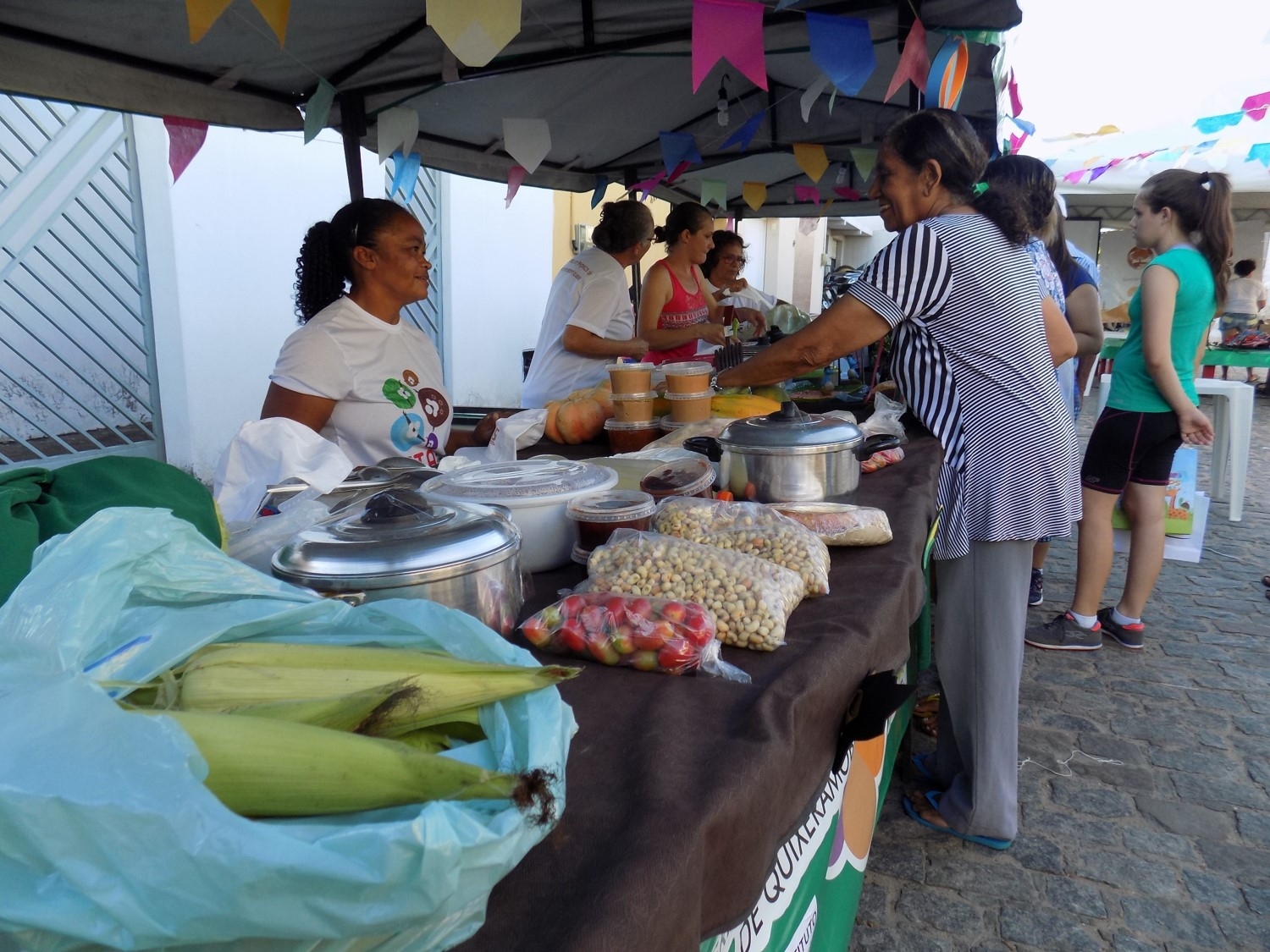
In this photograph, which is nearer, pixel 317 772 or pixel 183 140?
pixel 317 772

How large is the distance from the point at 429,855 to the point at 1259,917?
2.71m

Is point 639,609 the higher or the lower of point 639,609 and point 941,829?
the higher

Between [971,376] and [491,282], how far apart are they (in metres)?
7.74

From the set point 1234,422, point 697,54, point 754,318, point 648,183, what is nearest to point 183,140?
point 697,54

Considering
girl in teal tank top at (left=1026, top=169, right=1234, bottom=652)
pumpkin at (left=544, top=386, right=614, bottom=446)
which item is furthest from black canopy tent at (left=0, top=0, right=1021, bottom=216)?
pumpkin at (left=544, top=386, right=614, bottom=446)

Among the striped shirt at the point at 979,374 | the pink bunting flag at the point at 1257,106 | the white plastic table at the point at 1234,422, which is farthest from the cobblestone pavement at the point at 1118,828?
the pink bunting flag at the point at 1257,106

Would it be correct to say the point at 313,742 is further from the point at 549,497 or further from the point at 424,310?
the point at 424,310

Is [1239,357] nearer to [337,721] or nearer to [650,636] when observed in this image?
[650,636]

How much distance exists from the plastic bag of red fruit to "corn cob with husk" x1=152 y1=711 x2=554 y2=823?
1.62 ft

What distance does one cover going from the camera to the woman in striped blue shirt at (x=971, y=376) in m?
1.99

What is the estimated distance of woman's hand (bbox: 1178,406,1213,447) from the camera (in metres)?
3.56

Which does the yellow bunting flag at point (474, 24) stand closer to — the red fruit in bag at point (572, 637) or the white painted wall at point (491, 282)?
the red fruit in bag at point (572, 637)

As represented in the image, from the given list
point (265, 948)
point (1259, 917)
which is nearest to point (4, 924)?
point (265, 948)

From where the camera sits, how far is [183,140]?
3654mm
